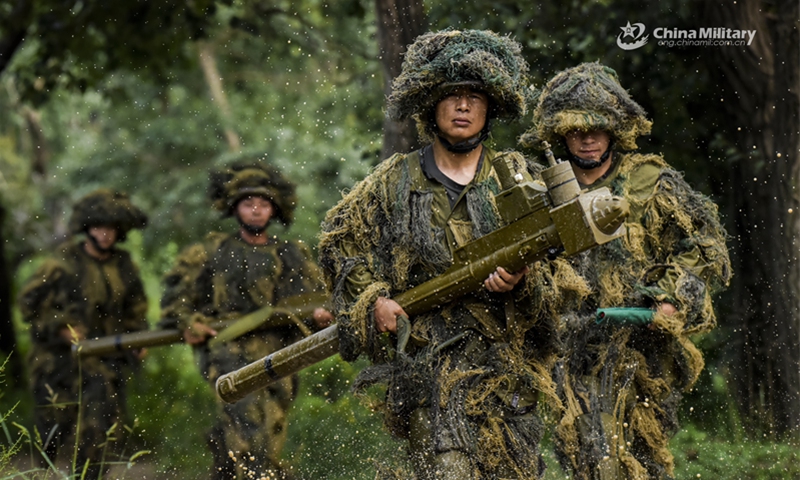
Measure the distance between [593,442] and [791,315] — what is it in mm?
3141

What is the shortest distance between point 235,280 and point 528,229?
3.91 metres

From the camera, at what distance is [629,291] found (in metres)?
6.07

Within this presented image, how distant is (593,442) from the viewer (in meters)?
5.82

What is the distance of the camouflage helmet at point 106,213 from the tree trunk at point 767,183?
466 cm

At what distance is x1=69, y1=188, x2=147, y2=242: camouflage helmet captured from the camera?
937 cm

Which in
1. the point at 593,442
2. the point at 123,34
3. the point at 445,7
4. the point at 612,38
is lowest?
the point at 593,442

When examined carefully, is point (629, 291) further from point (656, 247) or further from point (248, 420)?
point (248, 420)

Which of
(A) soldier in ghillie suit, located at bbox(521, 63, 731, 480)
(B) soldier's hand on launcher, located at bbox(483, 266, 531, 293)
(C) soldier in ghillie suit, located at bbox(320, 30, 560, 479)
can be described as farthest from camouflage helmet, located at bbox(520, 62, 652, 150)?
(B) soldier's hand on launcher, located at bbox(483, 266, 531, 293)

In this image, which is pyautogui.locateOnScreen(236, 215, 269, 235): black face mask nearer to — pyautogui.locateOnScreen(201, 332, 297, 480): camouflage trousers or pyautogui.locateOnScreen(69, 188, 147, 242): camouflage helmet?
pyautogui.locateOnScreen(201, 332, 297, 480): camouflage trousers

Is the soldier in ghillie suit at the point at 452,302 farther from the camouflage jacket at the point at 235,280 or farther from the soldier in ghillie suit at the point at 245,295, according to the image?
the camouflage jacket at the point at 235,280

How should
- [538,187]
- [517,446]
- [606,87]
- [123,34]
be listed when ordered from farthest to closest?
[123,34], [606,87], [517,446], [538,187]

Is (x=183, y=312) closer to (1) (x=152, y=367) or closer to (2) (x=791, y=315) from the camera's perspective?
(2) (x=791, y=315)

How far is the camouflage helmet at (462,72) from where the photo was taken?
517 centimetres

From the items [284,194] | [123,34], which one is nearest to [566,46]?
[284,194]
